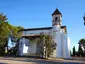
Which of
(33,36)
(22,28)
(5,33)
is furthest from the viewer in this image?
(22,28)

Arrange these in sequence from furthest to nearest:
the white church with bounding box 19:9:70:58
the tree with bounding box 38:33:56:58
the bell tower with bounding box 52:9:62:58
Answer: the bell tower with bounding box 52:9:62:58
the white church with bounding box 19:9:70:58
the tree with bounding box 38:33:56:58

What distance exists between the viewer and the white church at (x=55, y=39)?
3910 centimetres

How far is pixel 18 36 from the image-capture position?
41.2 metres

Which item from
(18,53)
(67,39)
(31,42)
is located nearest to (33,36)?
(31,42)

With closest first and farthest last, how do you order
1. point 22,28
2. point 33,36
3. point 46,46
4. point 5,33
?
point 46,46
point 5,33
point 33,36
point 22,28

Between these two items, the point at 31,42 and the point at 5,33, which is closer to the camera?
the point at 5,33

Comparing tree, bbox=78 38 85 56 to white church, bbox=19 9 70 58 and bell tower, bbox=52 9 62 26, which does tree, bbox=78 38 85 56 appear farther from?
bell tower, bbox=52 9 62 26

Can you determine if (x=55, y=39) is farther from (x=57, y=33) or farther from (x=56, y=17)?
(x=56, y=17)

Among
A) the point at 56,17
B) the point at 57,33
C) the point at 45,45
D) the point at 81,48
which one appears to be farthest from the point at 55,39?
the point at 81,48

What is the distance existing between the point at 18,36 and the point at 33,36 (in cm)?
364

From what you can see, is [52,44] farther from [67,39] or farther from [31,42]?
[31,42]

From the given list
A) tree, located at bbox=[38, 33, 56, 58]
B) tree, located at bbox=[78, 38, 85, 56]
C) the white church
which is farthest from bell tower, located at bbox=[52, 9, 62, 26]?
tree, located at bbox=[78, 38, 85, 56]

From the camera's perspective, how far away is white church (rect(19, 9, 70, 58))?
39103 mm

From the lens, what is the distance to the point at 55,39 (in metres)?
40.0
